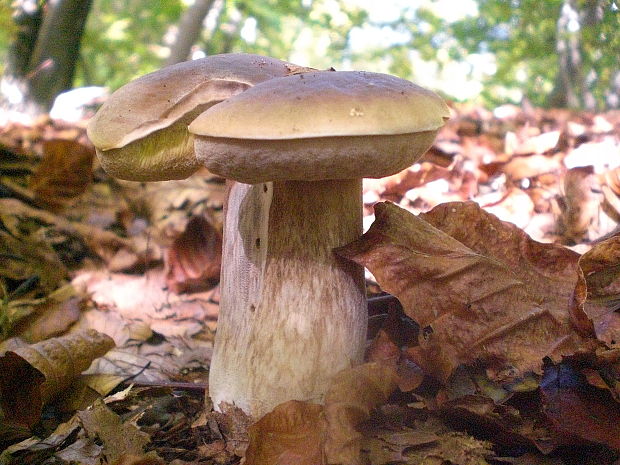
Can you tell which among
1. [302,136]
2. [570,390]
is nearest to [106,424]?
[302,136]

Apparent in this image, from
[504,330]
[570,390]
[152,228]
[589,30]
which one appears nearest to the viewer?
[570,390]

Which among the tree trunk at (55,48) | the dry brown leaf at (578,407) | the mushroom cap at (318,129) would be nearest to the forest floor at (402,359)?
the dry brown leaf at (578,407)

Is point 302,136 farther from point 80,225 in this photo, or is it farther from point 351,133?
point 80,225

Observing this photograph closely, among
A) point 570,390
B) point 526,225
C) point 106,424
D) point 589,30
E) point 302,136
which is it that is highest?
point 589,30

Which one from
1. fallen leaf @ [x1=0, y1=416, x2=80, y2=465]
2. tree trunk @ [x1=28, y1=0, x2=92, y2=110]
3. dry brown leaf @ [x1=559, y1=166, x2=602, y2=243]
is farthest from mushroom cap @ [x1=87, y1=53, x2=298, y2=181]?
tree trunk @ [x1=28, y1=0, x2=92, y2=110]

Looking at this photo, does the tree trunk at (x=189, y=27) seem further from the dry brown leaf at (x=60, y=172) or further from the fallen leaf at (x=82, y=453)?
the fallen leaf at (x=82, y=453)

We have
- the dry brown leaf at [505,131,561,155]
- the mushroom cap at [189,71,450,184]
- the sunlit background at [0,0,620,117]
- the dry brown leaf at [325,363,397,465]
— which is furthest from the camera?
the sunlit background at [0,0,620,117]

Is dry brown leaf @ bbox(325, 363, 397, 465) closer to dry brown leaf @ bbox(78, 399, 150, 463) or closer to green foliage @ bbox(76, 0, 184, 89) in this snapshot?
dry brown leaf @ bbox(78, 399, 150, 463)
